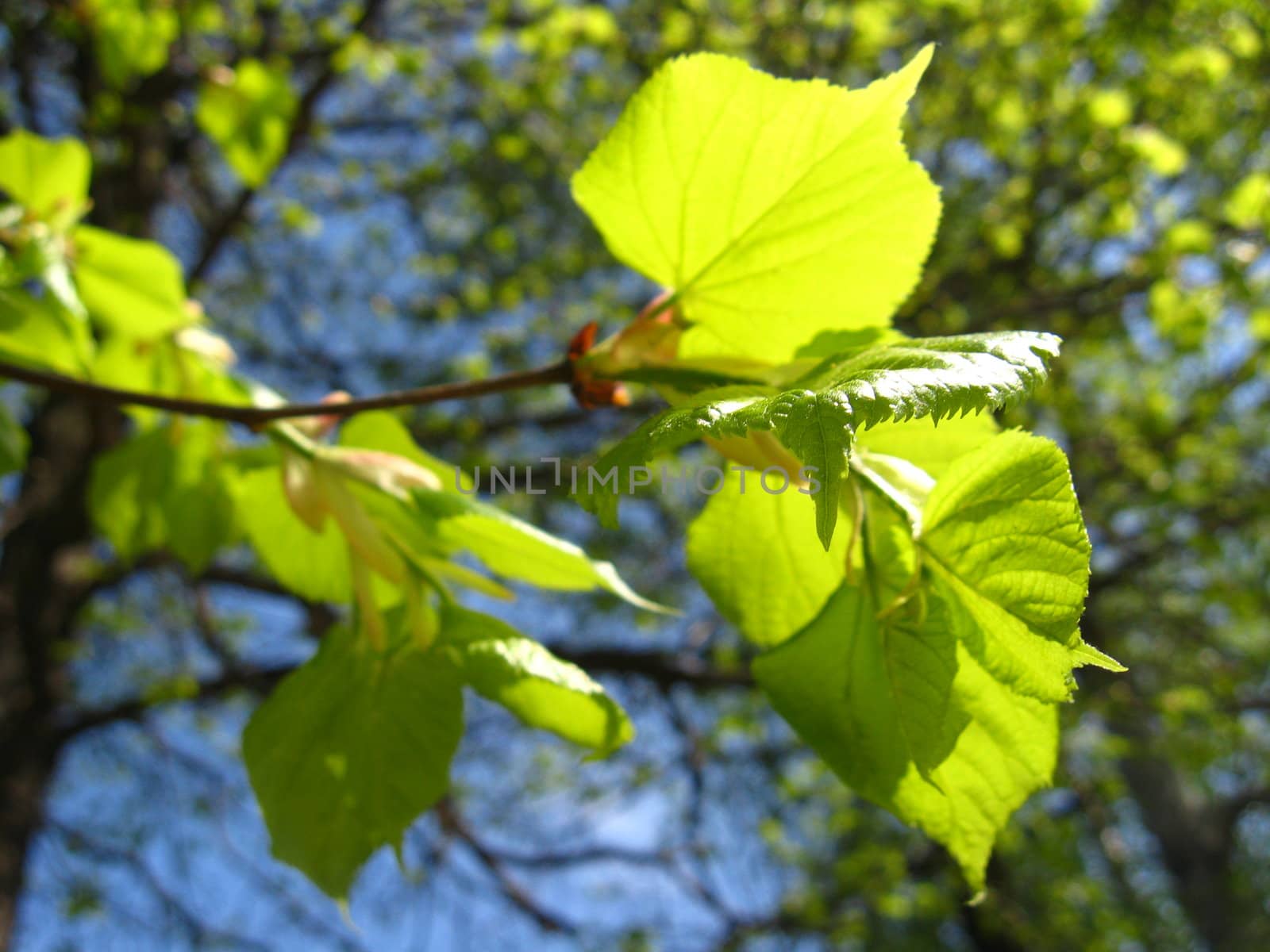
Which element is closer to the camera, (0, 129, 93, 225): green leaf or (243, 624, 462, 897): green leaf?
(243, 624, 462, 897): green leaf

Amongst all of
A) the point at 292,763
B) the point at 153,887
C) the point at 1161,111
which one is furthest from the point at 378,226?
the point at 292,763

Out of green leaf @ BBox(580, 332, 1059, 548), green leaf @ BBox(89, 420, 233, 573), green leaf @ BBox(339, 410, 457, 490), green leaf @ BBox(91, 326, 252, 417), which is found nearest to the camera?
green leaf @ BBox(580, 332, 1059, 548)

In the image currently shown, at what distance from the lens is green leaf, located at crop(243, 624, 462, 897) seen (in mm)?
485

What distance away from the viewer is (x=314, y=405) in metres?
0.48

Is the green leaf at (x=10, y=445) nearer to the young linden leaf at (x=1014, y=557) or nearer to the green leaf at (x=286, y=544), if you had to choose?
the green leaf at (x=286, y=544)

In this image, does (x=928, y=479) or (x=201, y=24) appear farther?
(x=201, y=24)

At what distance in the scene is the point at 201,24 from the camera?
7.34 ft

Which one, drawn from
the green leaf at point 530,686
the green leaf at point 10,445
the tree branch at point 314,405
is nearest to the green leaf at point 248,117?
the green leaf at point 10,445

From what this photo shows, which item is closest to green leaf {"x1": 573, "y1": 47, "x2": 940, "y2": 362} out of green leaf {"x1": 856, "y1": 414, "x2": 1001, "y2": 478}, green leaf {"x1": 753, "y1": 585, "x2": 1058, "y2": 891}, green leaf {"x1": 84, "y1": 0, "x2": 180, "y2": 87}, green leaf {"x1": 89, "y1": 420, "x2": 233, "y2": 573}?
green leaf {"x1": 856, "y1": 414, "x2": 1001, "y2": 478}

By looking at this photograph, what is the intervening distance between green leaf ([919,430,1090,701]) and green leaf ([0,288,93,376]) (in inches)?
25.3

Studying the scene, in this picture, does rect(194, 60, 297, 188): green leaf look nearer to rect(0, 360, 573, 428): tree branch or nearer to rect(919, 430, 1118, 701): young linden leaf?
rect(0, 360, 573, 428): tree branch

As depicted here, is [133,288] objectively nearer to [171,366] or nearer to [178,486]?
[171,366]

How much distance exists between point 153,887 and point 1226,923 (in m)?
5.94

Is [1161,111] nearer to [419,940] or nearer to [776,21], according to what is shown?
[776,21]
